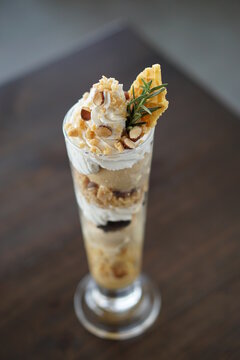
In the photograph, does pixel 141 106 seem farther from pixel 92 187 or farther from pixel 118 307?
pixel 118 307

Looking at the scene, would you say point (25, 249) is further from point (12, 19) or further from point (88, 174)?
point (12, 19)

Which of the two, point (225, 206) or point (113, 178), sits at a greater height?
point (113, 178)

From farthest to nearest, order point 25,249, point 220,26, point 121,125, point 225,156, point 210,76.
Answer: point 220,26 → point 210,76 → point 225,156 → point 25,249 → point 121,125

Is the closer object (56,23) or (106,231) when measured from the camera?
(106,231)

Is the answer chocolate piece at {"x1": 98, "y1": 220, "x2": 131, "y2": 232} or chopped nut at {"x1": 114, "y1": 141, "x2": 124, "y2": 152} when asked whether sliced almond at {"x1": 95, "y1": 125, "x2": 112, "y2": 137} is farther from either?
chocolate piece at {"x1": 98, "y1": 220, "x2": 131, "y2": 232}

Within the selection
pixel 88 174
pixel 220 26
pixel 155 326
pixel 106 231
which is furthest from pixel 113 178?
pixel 220 26

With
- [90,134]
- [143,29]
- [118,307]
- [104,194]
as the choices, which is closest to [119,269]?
[118,307]

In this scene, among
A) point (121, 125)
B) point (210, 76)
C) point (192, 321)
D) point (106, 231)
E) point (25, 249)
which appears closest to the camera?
point (121, 125)
